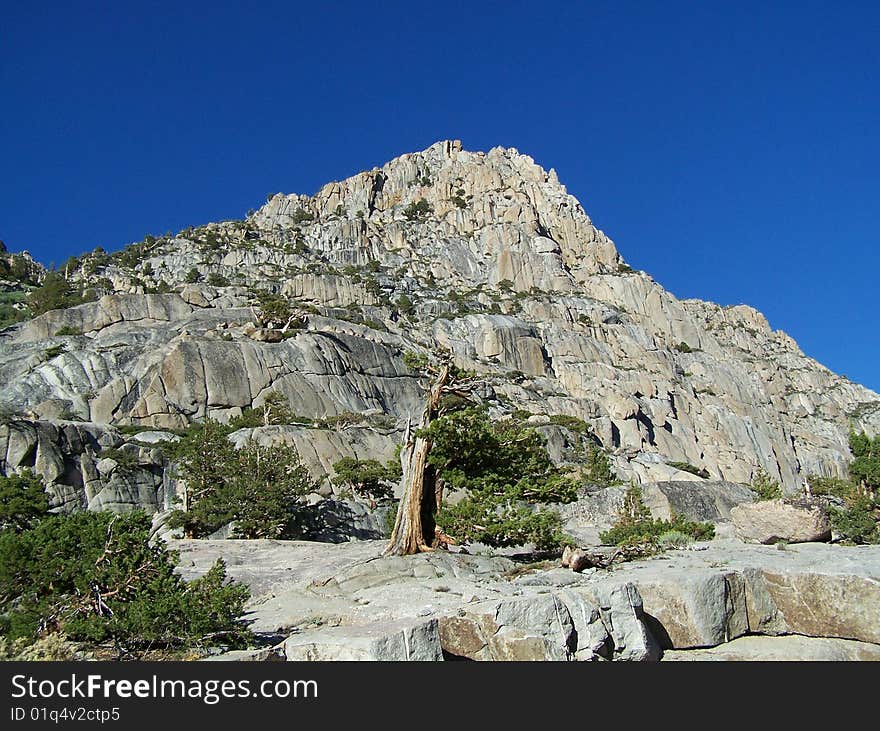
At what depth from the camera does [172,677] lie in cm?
751

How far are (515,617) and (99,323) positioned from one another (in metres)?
77.4

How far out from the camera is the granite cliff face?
56625 millimetres

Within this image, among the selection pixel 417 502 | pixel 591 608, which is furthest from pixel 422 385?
pixel 591 608

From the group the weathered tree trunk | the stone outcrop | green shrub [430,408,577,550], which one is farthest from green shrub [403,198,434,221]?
the stone outcrop

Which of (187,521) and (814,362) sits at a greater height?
(814,362)

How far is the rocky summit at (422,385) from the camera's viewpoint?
1216cm

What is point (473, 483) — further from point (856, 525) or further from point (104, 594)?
point (856, 525)

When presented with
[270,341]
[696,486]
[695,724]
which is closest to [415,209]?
[270,341]

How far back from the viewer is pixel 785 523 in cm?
1769

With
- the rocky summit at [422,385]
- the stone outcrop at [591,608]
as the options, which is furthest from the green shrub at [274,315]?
the stone outcrop at [591,608]

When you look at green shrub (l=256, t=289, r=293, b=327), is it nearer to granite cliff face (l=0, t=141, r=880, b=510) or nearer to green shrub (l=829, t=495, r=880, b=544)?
granite cliff face (l=0, t=141, r=880, b=510)

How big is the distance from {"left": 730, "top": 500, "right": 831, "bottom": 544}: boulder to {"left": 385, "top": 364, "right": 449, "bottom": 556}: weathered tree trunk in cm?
868

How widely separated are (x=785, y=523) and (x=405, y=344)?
6608cm

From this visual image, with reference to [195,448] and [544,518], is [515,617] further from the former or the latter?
[195,448]
